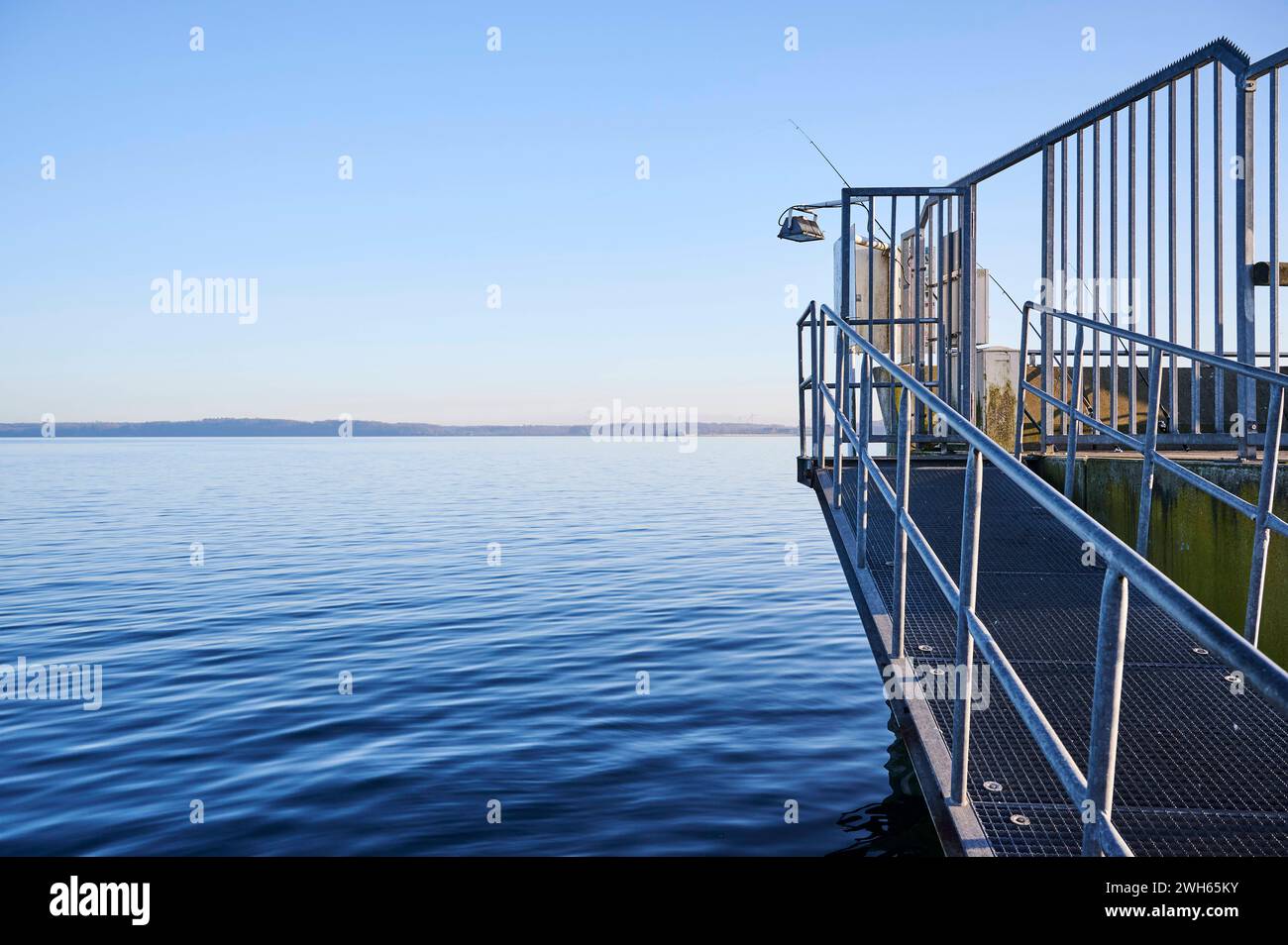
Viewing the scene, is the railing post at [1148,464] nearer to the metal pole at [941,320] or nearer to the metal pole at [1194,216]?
the metal pole at [1194,216]

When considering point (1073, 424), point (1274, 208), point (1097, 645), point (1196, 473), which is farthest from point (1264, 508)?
point (1274, 208)

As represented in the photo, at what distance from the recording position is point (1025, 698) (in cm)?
268

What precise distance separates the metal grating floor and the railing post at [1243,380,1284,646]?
25cm

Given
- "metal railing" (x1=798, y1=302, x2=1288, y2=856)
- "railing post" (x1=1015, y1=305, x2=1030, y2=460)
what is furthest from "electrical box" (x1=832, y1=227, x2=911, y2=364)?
"metal railing" (x1=798, y1=302, x2=1288, y2=856)

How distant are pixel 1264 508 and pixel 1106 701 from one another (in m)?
2.63

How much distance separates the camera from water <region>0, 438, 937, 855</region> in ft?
17.2

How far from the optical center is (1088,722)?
3.68 meters

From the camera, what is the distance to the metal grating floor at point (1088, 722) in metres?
3.04

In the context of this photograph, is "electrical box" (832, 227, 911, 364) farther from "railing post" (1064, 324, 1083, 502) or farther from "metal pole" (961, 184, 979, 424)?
"railing post" (1064, 324, 1083, 502)

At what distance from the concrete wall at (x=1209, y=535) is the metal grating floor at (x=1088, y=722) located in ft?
1.10
